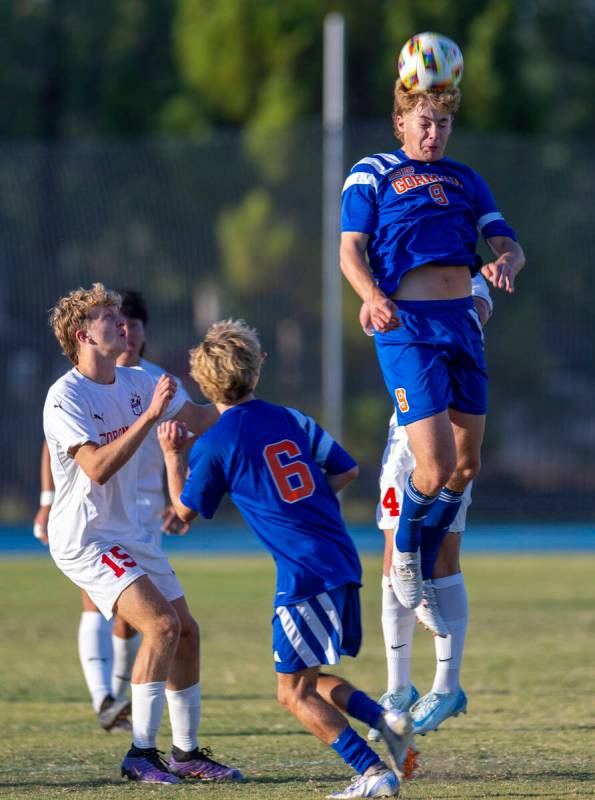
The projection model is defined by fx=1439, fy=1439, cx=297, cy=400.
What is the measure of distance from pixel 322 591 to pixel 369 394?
16.5 meters

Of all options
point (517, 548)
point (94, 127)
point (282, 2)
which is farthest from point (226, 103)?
point (517, 548)

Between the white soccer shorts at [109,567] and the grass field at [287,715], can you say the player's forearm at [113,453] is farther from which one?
the grass field at [287,715]

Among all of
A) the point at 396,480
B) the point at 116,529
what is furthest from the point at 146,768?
the point at 396,480

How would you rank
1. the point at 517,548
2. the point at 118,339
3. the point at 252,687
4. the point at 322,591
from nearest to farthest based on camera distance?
the point at 322,591, the point at 118,339, the point at 252,687, the point at 517,548

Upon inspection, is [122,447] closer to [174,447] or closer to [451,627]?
[174,447]

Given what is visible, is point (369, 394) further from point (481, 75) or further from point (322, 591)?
point (322, 591)

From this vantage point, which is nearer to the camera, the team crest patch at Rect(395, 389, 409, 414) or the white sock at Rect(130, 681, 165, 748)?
the white sock at Rect(130, 681, 165, 748)

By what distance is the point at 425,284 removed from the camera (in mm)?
5812

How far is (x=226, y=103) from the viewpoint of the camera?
26.2 m

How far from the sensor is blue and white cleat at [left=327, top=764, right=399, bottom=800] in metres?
4.96

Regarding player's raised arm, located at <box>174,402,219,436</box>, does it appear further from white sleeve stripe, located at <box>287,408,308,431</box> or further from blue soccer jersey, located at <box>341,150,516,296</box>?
blue soccer jersey, located at <box>341,150,516,296</box>

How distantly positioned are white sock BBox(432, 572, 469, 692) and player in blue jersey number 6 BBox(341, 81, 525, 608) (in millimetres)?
298

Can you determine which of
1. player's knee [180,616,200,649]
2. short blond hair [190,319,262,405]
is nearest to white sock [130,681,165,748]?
player's knee [180,616,200,649]

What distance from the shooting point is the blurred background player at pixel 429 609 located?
6.09 m
